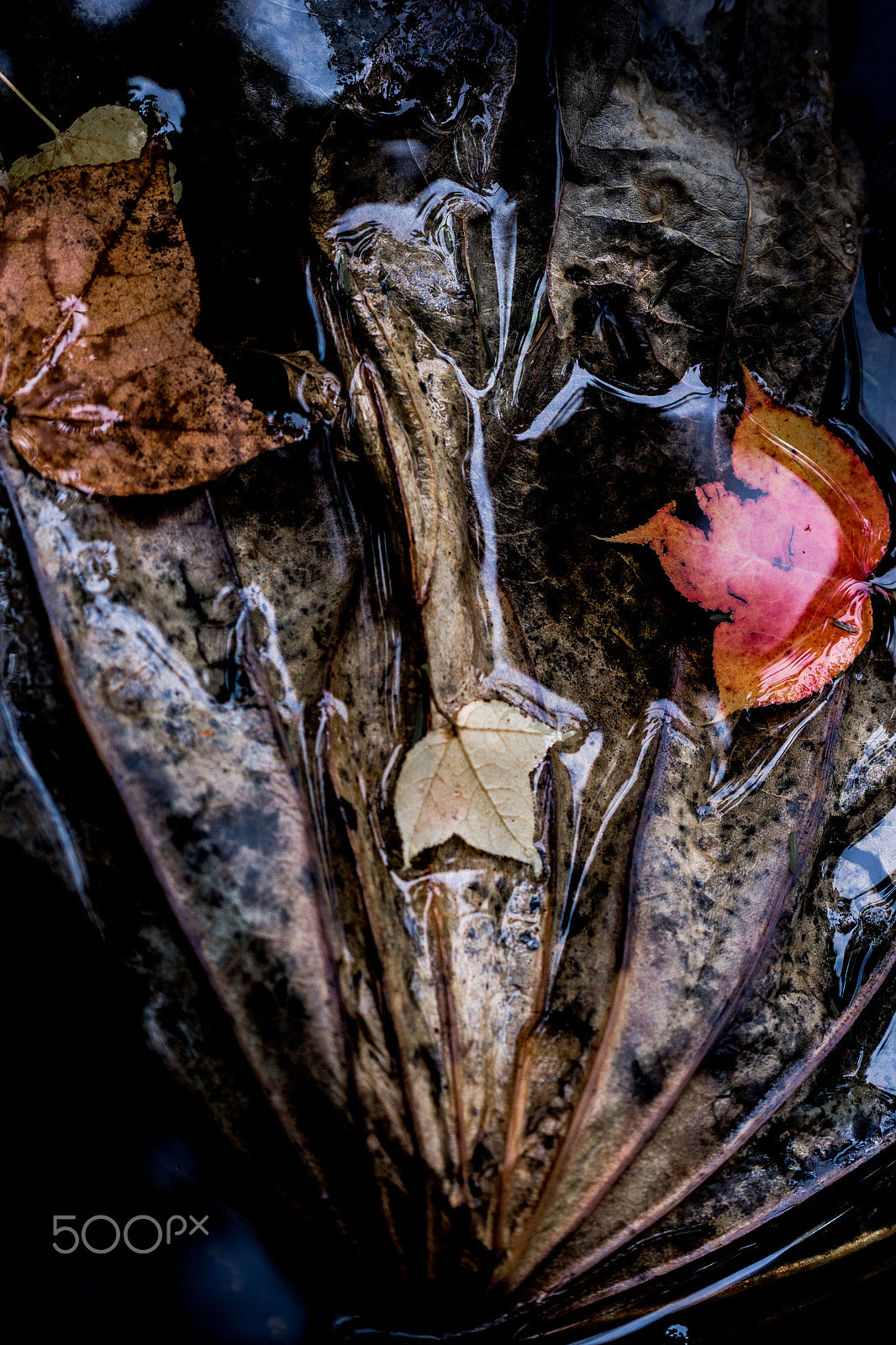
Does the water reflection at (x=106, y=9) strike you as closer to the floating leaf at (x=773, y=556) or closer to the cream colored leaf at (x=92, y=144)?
the cream colored leaf at (x=92, y=144)

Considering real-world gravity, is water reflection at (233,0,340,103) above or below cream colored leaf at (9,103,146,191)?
above

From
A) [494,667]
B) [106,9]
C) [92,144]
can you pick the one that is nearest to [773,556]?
[494,667]

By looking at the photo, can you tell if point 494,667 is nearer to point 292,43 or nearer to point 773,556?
point 773,556

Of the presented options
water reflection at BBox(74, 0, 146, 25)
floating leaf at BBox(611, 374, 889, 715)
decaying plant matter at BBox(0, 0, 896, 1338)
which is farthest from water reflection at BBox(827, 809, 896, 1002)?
water reflection at BBox(74, 0, 146, 25)

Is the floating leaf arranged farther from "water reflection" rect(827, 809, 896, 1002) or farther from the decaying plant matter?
"water reflection" rect(827, 809, 896, 1002)

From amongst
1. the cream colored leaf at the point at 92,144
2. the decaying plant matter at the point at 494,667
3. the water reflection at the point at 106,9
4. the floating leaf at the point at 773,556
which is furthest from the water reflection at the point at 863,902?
the water reflection at the point at 106,9

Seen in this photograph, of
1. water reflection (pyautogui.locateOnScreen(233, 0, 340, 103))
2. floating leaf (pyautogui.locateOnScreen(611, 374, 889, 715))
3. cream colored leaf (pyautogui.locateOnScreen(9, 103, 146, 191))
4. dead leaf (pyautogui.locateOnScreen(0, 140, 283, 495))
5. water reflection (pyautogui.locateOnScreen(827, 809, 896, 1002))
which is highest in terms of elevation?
water reflection (pyautogui.locateOnScreen(233, 0, 340, 103))

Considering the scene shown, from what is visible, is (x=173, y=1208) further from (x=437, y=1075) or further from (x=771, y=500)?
(x=771, y=500)

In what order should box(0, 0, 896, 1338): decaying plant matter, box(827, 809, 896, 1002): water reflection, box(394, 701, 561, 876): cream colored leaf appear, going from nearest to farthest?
box(0, 0, 896, 1338): decaying plant matter → box(394, 701, 561, 876): cream colored leaf → box(827, 809, 896, 1002): water reflection
